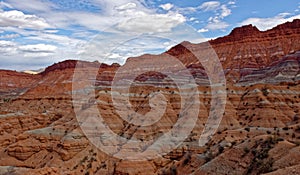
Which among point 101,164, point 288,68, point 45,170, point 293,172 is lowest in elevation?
point 101,164

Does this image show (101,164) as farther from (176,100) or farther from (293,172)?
(293,172)

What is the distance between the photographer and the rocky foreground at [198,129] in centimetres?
1920

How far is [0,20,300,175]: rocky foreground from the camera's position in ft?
63.0

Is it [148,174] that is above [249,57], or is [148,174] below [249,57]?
below

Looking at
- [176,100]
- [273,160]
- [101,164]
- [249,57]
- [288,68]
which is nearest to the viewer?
[273,160]

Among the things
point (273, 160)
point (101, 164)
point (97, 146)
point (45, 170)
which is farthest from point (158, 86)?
point (273, 160)

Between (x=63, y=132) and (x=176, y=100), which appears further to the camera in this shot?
(x=176, y=100)

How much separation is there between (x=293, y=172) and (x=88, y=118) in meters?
39.6

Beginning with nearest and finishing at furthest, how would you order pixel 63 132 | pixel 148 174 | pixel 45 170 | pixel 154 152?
pixel 45 170 → pixel 148 174 → pixel 154 152 → pixel 63 132

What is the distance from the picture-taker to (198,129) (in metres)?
44.4

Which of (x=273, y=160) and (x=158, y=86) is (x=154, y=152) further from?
(x=158, y=86)

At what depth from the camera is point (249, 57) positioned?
302 feet

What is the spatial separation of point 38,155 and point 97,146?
846cm

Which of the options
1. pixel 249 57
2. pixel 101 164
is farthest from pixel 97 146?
pixel 249 57
